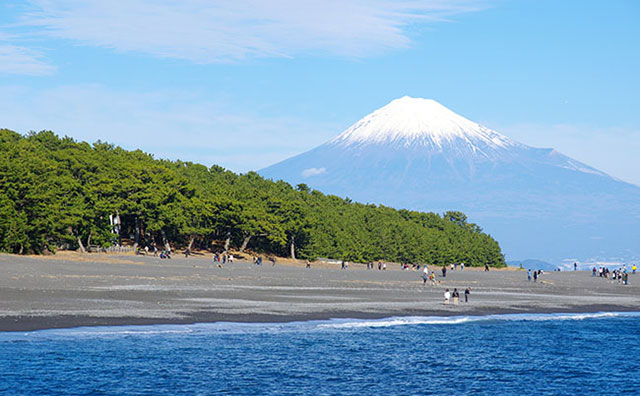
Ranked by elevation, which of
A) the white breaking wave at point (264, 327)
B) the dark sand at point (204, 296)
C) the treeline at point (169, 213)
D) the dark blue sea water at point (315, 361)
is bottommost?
the dark blue sea water at point (315, 361)

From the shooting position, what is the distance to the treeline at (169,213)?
267ft

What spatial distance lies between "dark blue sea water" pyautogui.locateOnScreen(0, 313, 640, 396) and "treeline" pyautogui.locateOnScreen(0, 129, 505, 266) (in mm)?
42975

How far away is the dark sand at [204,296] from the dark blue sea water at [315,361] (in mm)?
3602

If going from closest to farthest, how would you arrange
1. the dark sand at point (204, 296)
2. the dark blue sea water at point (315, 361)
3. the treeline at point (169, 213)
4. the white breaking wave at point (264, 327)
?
the dark blue sea water at point (315, 361) < the white breaking wave at point (264, 327) < the dark sand at point (204, 296) < the treeline at point (169, 213)

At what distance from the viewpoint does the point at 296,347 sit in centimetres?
3809

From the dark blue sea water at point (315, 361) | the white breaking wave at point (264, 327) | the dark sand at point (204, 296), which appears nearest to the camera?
the dark blue sea water at point (315, 361)

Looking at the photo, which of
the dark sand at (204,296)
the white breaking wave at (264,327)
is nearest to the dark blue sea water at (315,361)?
the white breaking wave at (264,327)

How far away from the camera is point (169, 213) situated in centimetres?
10744

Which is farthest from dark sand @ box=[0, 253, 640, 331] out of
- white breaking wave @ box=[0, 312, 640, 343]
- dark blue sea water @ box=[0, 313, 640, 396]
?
dark blue sea water @ box=[0, 313, 640, 396]

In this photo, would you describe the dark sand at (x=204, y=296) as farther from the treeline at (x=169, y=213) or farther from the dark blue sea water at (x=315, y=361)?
the treeline at (x=169, y=213)

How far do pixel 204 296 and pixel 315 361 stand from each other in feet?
72.6

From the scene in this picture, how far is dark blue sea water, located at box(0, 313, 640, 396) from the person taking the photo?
3016cm

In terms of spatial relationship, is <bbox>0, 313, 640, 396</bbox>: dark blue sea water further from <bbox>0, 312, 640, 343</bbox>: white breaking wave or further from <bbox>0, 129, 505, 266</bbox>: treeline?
<bbox>0, 129, 505, 266</bbox>: treeline

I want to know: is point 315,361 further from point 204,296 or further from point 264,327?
point 204,296
